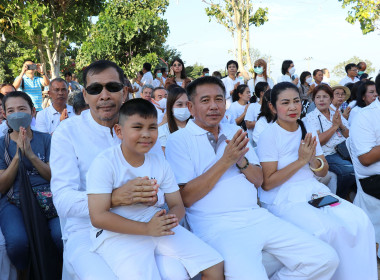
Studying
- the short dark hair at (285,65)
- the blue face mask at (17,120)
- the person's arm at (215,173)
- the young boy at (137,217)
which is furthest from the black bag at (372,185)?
the short dark hair at (285,65)

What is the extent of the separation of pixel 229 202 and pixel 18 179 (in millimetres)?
1908

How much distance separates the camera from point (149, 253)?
7.79 ft

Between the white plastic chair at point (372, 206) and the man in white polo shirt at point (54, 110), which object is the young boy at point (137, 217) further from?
the man in white polo shirt at point (54, 110)

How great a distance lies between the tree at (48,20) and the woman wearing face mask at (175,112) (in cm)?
680

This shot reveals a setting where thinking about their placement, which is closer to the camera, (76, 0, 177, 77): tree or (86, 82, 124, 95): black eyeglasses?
(86, 82, 124, 95): black eyeglasses

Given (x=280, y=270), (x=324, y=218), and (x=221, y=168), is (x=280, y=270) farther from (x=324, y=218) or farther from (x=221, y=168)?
(x=221, y=168)

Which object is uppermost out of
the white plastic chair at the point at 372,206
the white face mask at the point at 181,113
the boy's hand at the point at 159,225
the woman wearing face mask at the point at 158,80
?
the woman wearing face mask at the point at 158,80

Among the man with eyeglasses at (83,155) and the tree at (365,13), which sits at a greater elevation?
the tree at (365,13)

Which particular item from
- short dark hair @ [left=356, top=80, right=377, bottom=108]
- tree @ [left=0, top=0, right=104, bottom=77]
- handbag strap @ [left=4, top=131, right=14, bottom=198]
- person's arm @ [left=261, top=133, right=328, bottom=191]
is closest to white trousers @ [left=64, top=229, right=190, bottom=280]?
handbag strap @ [left=4, top=131, right=14, bottom=198]

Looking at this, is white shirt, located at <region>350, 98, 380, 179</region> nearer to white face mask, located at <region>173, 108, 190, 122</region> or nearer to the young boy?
white face mask, located at <region>173, 108, 190, 122</region>

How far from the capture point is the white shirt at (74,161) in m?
2.62

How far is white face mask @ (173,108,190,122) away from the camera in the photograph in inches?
186

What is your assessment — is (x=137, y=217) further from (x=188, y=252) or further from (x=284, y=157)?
(x=284, y=157)

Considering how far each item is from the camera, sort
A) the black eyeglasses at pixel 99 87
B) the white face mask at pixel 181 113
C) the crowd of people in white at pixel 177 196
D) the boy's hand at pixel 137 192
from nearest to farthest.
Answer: the boy's hand at pixel 137 192 < the crowd of people in white at pixel 177 196 < the black eyeglasses at pixel 99 87 < the white face mask at pixel 181 113
